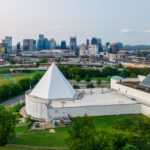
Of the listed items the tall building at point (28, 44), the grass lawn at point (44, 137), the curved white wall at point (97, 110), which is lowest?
the grass lawn at point (44, 137)

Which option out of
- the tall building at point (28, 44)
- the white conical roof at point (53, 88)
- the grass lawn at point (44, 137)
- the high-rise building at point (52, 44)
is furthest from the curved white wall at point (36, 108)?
the high-rise building at point (52, 44)

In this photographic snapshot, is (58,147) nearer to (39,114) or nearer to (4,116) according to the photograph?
(4,116)

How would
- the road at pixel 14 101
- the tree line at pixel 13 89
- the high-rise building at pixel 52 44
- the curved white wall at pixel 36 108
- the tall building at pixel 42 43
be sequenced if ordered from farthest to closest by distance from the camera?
the high-rise building at pixel 52 44
the tall building at pixel 42 43
the tree line at pixel 13 89
the road at pixel 14 101
the curved white wall at pixel 36 108

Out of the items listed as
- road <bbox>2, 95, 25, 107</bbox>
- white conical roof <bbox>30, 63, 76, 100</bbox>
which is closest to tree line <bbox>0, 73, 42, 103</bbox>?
road <bbox>2, 95, 25, 107</bbox>

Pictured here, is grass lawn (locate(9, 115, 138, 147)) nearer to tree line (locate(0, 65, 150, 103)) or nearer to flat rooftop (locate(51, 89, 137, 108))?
flat rooftop (locate(51, 89, 137, 108))

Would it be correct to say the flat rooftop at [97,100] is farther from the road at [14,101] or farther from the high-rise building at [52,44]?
the high-rise building at [52,44]
